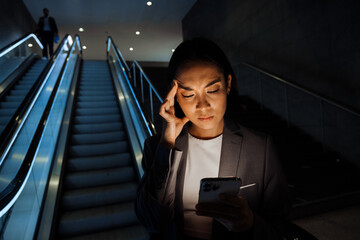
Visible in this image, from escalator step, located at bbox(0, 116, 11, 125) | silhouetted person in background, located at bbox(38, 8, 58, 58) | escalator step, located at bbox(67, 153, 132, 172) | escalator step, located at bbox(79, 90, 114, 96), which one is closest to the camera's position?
escalator step, located at bbox(67, 153, 132, 172)

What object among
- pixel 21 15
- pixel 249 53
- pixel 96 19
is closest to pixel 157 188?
pixel 249 53

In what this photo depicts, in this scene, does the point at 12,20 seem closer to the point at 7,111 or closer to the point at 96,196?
the point at 7,111

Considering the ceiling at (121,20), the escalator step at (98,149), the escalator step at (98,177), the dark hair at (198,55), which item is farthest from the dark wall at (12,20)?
the dark hair at (198,55)

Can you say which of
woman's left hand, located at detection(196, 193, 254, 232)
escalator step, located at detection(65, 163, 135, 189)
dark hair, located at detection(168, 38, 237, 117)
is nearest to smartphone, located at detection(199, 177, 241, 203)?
woman's left hand, located at detection(196, 193, 254, 232)

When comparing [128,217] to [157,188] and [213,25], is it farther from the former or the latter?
[213,25]

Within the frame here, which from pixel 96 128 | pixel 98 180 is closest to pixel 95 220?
pixel 98 180

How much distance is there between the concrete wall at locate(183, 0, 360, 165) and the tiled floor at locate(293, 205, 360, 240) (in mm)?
1504

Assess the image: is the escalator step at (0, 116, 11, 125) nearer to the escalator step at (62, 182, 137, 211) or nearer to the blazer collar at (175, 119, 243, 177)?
the escalator step at (62, 182, 137, 211)

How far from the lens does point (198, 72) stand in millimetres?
983

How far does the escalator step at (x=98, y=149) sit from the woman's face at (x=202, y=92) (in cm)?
365

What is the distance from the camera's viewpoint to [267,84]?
6.56 meters

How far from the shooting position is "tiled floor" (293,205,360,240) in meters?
2.71

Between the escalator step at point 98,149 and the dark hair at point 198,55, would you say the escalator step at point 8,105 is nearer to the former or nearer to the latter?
the escalator step at point 98,149

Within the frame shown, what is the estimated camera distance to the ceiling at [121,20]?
35.7 feet
